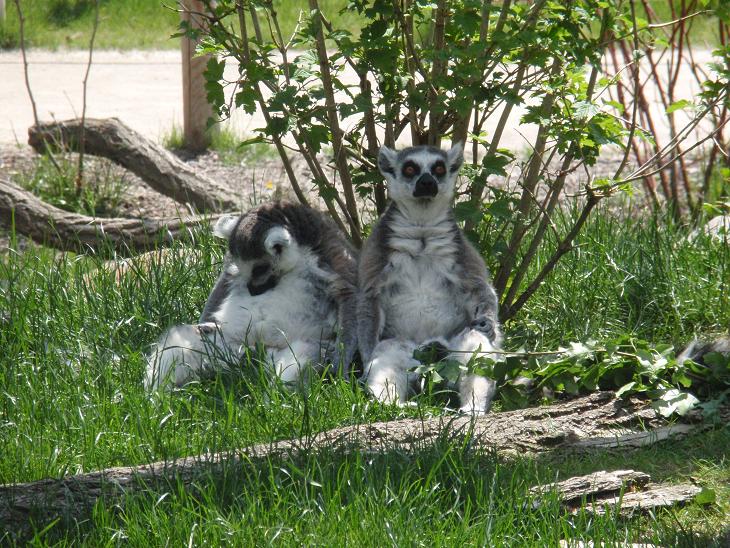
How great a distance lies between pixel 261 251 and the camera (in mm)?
4840

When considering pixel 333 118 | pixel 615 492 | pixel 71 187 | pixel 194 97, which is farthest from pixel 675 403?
pixel 194 97

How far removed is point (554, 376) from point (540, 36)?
1551 millimetres

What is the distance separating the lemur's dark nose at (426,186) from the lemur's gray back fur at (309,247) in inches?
23.4

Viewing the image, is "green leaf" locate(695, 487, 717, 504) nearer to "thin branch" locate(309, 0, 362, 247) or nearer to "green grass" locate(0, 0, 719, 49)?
"thin branch" locate(309, 0, 362, 247)

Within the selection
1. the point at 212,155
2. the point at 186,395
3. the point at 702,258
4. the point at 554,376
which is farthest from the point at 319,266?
the point at 212,155

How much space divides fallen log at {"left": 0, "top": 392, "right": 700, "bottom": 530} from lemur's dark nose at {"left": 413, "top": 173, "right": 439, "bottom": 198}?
3.65 feet

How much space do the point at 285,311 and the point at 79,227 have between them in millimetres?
2319

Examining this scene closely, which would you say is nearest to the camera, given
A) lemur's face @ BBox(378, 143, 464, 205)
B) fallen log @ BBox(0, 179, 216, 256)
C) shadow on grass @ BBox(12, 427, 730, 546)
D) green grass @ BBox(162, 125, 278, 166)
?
shadow on grass @ BBox(12, 427, 730, 546)

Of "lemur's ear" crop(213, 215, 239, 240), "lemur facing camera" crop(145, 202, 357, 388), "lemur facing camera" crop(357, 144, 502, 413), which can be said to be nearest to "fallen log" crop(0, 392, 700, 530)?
"lemur facing camera" crop(357, 144, 502, 413)

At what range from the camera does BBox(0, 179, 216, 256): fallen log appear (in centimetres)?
652

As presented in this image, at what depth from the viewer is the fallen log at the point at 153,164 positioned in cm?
752

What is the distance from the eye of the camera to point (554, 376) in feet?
15.0

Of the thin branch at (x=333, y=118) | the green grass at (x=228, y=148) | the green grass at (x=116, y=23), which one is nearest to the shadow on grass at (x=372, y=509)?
the thin branch at (x=333, y=118)

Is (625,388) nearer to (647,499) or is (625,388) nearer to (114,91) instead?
(647,499)
